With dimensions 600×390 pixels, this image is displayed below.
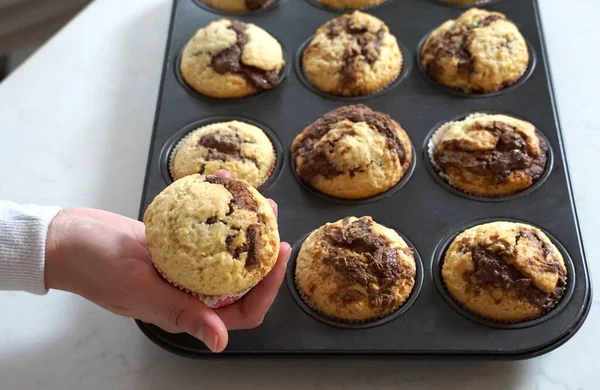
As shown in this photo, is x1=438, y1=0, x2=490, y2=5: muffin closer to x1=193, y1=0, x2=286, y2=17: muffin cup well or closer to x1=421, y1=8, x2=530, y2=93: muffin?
x1=421, y1=8, x2=530, y2=93: muffin

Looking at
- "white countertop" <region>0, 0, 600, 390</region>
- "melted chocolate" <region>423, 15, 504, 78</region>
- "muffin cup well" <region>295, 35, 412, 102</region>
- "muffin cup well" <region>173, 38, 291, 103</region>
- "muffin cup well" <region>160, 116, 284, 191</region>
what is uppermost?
"melted chocolate" <region>423, 15, 504, 78</region>

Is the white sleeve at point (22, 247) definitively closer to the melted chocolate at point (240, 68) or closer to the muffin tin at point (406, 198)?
the muffin tin at point (406, 198)

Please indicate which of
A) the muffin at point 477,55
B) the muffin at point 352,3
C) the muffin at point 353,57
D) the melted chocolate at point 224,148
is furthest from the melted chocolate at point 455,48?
the melted chocolate at point 224,148

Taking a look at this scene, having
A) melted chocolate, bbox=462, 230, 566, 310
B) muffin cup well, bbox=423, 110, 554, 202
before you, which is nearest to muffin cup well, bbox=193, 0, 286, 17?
muffin cup well, bbox=423, 110, 554, 202

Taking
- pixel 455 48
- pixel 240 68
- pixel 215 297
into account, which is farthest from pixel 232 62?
pixel 215 297

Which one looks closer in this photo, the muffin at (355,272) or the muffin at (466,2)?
the muffin at (355,272)

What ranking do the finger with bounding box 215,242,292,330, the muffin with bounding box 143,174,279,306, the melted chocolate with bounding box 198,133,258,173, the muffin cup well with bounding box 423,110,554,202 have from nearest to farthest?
the muffin with bounding box 143,174,279,306 < the finger with bounding box 215,242,292,330 < the muffin cup well with bounding box 423,110,554,202 < the melted chocolate with bounding box 198,133,258,173
